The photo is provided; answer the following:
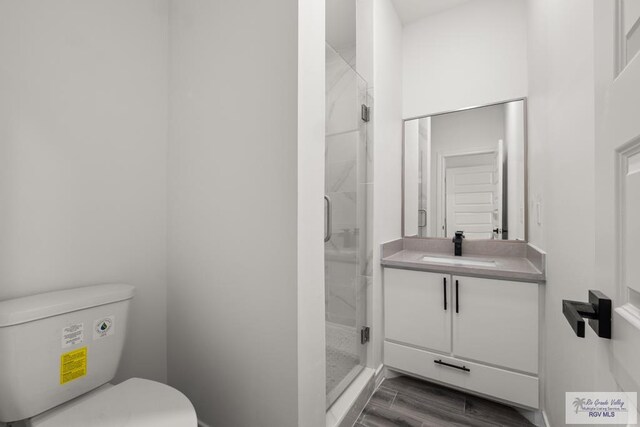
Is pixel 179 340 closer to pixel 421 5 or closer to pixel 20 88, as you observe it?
pixel 20 88

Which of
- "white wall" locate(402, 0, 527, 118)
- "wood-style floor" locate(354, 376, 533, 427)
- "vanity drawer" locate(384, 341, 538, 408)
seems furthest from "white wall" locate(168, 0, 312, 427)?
"white wall" locate(402, 0, 527, 118)

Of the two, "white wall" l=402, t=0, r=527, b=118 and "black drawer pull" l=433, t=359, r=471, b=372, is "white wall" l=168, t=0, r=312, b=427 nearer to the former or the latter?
"black drawer pull" l=433, t=359, r=471, b=372

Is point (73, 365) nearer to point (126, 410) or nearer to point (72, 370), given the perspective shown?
point (72, 370)

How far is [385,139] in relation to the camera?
201cm

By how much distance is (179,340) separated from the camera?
1.45 metres

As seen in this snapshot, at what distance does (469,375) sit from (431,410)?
30 centimetres

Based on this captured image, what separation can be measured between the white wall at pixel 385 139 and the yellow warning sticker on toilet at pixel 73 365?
146 centimetres

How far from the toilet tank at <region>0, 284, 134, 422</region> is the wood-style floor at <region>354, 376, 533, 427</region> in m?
1.30

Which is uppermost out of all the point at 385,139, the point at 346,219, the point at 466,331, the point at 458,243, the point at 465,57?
the point at 465,57

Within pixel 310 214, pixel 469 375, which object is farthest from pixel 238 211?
pixel 469 375

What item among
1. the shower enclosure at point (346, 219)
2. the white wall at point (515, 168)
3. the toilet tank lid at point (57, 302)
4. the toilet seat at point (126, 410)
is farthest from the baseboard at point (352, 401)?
the white wall at point (515, 168)

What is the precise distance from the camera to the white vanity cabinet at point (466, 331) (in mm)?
1469

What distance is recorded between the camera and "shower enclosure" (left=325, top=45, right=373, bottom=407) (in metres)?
1.59
